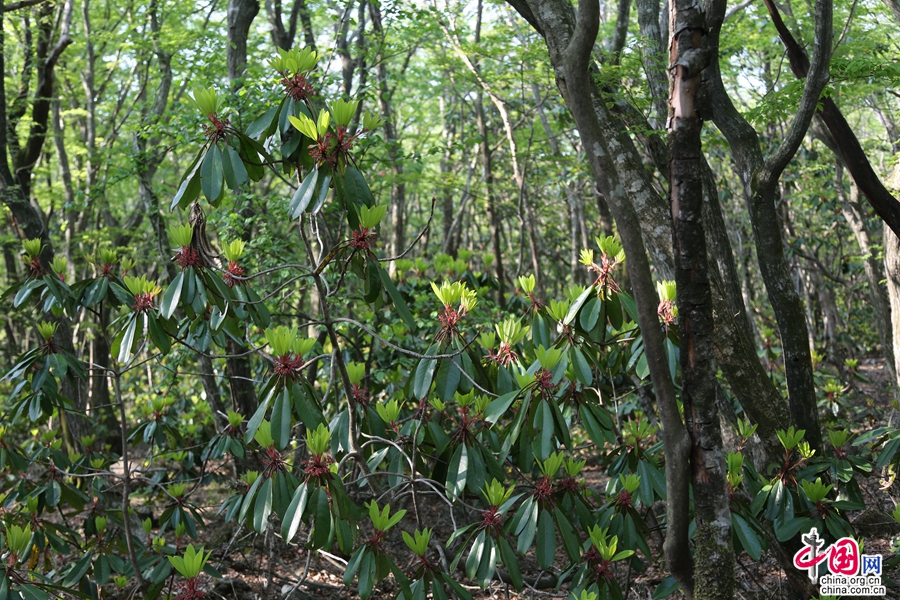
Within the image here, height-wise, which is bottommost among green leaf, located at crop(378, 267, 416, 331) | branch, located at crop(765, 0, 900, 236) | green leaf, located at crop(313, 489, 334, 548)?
green leaf, located at crop(313, 489, 334, 548)

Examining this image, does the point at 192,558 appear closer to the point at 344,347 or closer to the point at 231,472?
the point at 344,347

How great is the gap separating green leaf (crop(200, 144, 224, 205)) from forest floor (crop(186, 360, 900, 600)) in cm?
Result: 145

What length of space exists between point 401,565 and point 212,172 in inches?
118

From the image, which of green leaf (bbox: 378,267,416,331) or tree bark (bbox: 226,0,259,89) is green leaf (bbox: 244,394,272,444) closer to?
green leaf (bbox: 378,267,416,331)

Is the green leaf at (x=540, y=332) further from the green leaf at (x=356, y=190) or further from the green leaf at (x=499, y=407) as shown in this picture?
the green leaf at (x=356, y=190)

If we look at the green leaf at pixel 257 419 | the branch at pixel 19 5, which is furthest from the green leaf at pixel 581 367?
the branch at pixel 19 5

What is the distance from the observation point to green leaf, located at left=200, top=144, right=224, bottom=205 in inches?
94.6

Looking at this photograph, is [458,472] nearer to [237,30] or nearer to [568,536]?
[568,536]

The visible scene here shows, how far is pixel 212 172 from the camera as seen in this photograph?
243 centimetres

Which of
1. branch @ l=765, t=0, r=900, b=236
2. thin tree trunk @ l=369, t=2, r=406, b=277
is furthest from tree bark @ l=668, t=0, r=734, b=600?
branch @ l=765, t=0, r=900, b=236

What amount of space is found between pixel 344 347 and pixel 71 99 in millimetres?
7705

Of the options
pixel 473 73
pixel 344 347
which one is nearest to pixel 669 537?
pixel 344 347

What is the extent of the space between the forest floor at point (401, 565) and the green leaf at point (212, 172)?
145 cm

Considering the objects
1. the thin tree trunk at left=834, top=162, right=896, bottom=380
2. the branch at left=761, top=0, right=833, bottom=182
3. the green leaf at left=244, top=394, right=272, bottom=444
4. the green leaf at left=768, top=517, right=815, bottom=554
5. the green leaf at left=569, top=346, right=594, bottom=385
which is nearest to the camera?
the green leaf at left=244, top=394, right=272, bottom=444
